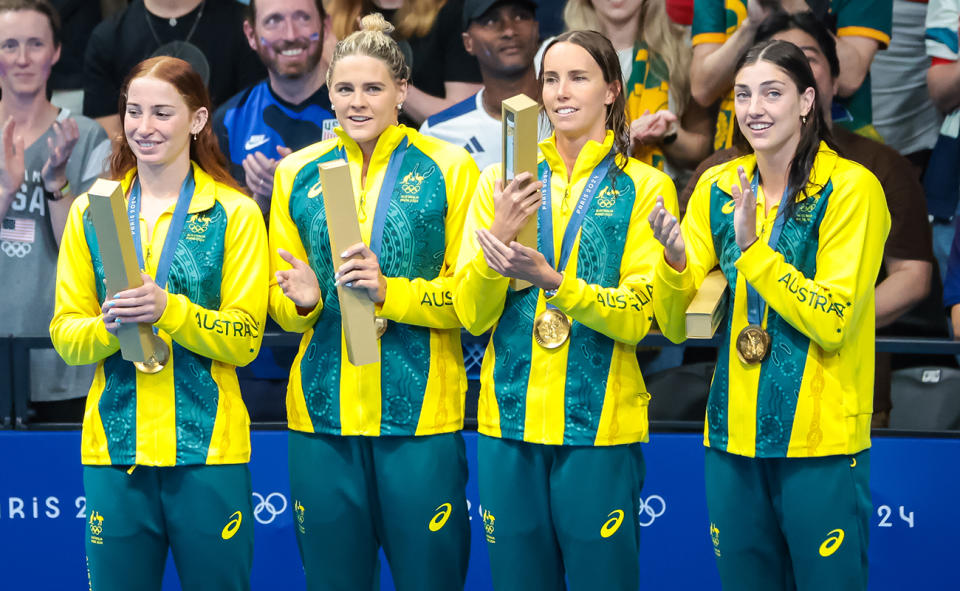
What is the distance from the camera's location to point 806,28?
4855mm

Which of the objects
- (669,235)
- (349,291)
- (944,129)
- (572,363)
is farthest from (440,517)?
(944,129)

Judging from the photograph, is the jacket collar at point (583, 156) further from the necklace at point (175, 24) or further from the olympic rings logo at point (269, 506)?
the necklace at point (175, 24)

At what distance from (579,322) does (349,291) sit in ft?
2.09

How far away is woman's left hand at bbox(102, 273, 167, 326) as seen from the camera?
3.11 m

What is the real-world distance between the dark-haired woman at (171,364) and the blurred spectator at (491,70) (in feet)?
5.95

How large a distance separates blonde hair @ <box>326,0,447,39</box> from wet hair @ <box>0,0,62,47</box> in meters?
1.23

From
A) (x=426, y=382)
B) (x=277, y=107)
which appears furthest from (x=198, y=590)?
(x=277, y=107)

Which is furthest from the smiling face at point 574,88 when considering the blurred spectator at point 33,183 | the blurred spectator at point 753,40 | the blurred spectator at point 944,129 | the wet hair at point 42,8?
the wet hair at point 42,8

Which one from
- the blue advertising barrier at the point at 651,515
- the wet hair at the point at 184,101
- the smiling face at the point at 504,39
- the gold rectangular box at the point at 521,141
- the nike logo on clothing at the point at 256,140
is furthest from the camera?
the nike logo on clothing at the point at 256,140

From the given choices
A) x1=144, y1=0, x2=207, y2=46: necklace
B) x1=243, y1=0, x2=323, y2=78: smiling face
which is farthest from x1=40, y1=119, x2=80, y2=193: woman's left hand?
x1=243, y1=0, x2=323, y2=78: smiling face

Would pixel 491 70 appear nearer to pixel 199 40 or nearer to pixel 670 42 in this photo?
pixel 670 42

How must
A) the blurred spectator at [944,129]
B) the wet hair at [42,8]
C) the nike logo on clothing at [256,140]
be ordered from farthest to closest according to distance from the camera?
the wet hair at [42,8] < the nike logo on clothing at [256,140] < the blurred spectator at [944,129]

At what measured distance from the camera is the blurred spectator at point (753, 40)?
4.93m

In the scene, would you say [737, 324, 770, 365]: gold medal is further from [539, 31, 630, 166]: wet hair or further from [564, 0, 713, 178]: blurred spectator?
[564, 0, 713, 178]: blurred spectator
